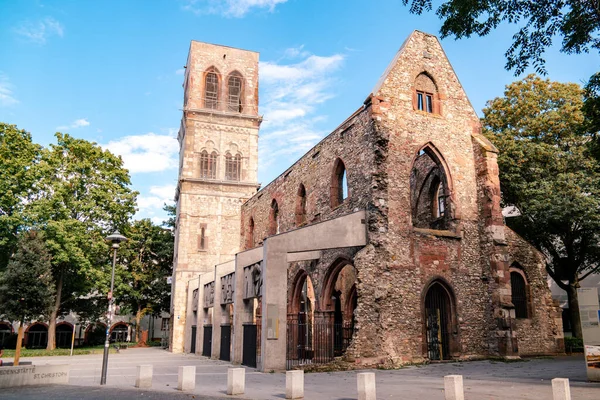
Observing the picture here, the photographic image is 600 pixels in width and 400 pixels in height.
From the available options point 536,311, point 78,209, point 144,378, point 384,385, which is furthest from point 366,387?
point 78,209

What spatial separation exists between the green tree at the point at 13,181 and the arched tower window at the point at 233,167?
1276 centimetres

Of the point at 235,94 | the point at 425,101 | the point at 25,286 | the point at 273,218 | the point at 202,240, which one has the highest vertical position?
the point at 235,94

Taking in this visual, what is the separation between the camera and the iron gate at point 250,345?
17.4 metres

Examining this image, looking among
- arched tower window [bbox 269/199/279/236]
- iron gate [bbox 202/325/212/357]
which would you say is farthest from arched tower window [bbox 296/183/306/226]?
iron gate [bbox 202/325/212/357]

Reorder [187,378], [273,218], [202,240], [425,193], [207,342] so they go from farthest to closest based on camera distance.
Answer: [202,240], [273,218], [207,342], [425,193], [187,378]

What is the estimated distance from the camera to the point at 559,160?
2377 cm

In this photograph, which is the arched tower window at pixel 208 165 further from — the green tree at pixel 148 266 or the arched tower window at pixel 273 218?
the arched tower window at pixel 273 218

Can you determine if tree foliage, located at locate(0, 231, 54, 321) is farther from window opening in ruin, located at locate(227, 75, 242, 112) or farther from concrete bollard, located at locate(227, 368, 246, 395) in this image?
window opening in ruin, located at locate(227, 75, 242, 112)

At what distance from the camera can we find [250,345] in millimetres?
17703

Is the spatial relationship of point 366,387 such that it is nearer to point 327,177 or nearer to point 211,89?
point 327,177

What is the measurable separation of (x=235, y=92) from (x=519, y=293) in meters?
26.8

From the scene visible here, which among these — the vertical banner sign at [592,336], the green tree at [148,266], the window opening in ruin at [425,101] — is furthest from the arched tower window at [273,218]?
the vertical banner sign at [592,336]

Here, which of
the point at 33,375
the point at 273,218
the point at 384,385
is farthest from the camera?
the point at 273,218

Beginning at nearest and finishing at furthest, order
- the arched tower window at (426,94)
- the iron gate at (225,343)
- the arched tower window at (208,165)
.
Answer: the arched tower window at (426,94) < the iron gate at (225,343) < the arched tower window at (208,165)
